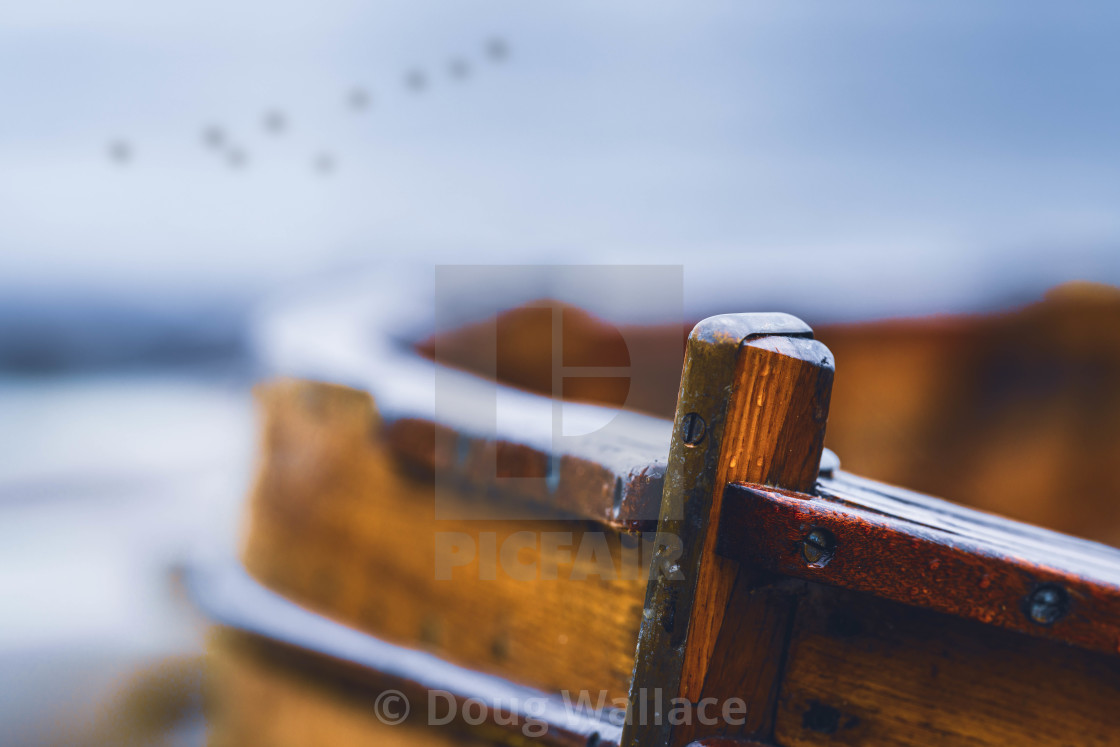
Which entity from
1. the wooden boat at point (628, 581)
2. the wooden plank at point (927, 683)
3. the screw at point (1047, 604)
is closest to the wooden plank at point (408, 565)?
the wooden boat at point (628, 581)

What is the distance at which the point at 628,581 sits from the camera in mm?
668

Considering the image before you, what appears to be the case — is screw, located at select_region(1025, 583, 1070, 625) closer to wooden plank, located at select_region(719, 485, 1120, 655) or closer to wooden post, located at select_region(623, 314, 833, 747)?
wooden plank, located at select_region(719, 485, 1120, 655)

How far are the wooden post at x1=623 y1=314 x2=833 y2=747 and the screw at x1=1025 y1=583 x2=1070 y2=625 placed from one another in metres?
0.14

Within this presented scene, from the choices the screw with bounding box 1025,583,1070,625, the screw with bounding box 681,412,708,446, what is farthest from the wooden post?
the screw with bounding box 1025,583,1070,625

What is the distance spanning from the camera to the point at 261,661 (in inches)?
41.6

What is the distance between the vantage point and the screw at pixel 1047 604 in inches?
14.1

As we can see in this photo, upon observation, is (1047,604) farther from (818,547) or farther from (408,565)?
(408,565)

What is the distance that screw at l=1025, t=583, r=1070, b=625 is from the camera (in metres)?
0.36

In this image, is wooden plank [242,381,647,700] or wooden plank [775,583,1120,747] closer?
wooden plank [775,583,1120,747]

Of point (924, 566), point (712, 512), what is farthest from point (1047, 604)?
point (712, 512)

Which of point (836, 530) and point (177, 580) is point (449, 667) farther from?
point (177, 580)

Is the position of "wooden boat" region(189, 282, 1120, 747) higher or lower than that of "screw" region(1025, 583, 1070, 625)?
lower

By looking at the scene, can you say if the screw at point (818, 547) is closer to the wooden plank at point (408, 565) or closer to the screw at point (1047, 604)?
the screw at point (1047, 604)

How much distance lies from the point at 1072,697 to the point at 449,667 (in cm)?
58
